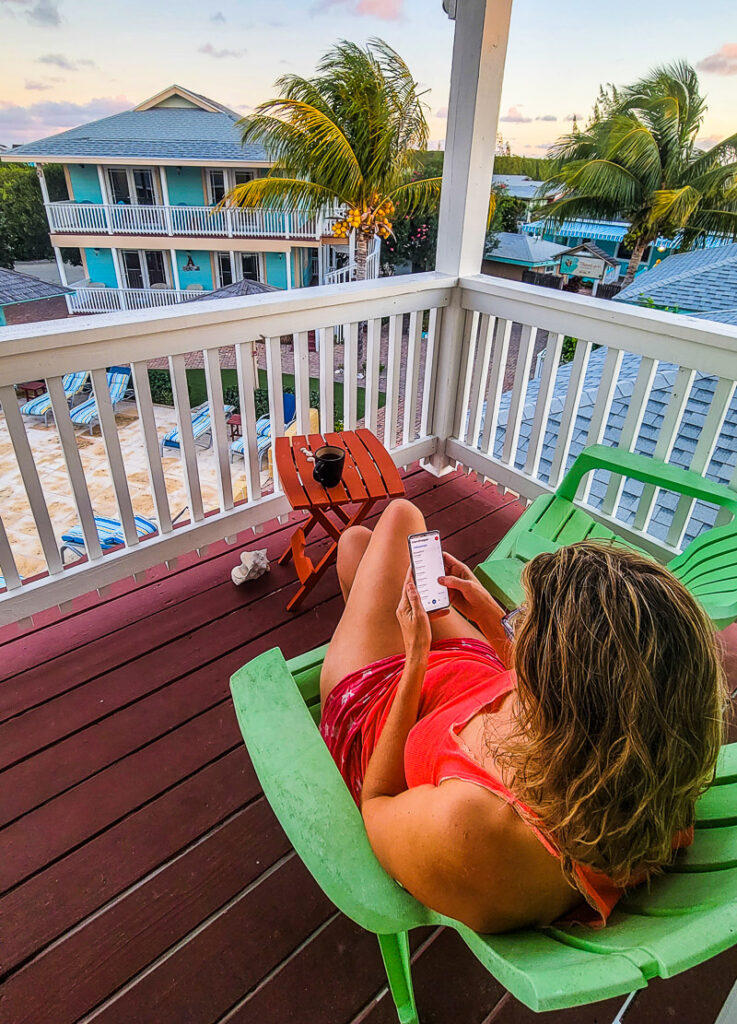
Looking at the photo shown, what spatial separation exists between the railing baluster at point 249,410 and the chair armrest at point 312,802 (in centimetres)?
142

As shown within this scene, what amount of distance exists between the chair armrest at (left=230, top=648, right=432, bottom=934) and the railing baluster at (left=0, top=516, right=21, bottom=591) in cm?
126

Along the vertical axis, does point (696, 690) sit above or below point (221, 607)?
above

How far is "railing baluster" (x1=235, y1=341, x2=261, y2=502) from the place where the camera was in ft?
7.32

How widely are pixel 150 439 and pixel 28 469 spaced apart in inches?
17.2

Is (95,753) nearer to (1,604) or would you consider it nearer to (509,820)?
(1,604)

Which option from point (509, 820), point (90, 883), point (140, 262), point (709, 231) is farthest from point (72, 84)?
point (709, 231)

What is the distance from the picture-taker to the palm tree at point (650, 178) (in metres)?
10.2

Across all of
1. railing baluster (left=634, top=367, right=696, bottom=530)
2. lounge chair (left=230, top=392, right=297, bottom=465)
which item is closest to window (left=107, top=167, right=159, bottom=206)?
lounge chair (left=230, top=392, right=297, bottom=465)

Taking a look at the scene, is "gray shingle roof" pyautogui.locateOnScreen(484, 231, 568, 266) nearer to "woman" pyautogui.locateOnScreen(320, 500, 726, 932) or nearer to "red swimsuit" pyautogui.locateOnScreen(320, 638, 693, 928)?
"red swimsuit" pyautogui.locateOnScreen(320, 638, 693, 928)

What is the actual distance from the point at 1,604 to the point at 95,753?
65 cm

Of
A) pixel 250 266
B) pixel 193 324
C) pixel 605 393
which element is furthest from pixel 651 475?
pixel 250 266

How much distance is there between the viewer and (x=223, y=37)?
3.84m

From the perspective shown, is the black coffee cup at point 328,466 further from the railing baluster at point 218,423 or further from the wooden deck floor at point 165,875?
the wooden deck floor at point 165,875

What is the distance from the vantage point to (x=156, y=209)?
4016mm
